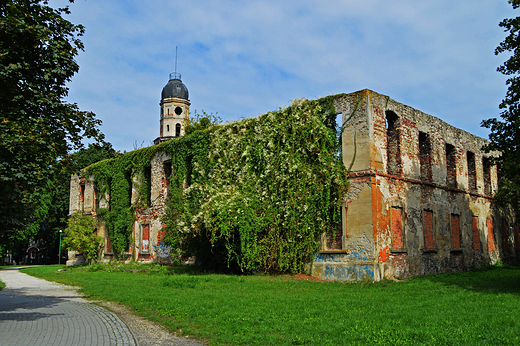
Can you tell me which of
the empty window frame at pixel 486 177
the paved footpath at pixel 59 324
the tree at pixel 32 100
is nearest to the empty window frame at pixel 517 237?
the empty window frame at pixel 486 177

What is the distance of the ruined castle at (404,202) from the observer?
15.5m

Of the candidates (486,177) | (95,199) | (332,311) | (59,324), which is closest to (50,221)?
(95,199)

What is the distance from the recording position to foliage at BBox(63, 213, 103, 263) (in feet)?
93.4

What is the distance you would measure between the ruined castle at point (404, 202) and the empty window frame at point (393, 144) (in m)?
0.04

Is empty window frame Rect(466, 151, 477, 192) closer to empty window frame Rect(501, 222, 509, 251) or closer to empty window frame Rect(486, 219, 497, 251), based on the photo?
empty window frame Rect(486, 219, 497, 251)

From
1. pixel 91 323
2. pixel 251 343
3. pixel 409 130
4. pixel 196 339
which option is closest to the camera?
pixel 251 343

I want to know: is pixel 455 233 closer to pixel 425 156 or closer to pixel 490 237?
pixel 425 156

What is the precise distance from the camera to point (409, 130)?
1772 centimetres

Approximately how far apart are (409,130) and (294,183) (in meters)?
5.29

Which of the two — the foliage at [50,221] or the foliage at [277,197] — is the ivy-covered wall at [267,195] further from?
the foliage at [50,221]

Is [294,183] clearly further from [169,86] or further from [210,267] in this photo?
[169,86]

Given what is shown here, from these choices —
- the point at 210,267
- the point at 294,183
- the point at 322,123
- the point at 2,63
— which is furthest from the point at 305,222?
the point at 2,63

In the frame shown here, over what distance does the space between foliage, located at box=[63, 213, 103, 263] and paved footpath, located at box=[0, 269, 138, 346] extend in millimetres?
17692

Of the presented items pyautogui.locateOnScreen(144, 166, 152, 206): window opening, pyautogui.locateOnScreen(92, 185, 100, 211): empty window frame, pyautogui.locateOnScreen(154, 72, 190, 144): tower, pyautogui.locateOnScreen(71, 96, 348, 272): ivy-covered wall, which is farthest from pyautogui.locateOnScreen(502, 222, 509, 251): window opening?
pyautogui.locateOnScreen(154, 72, 190, 144): tower
